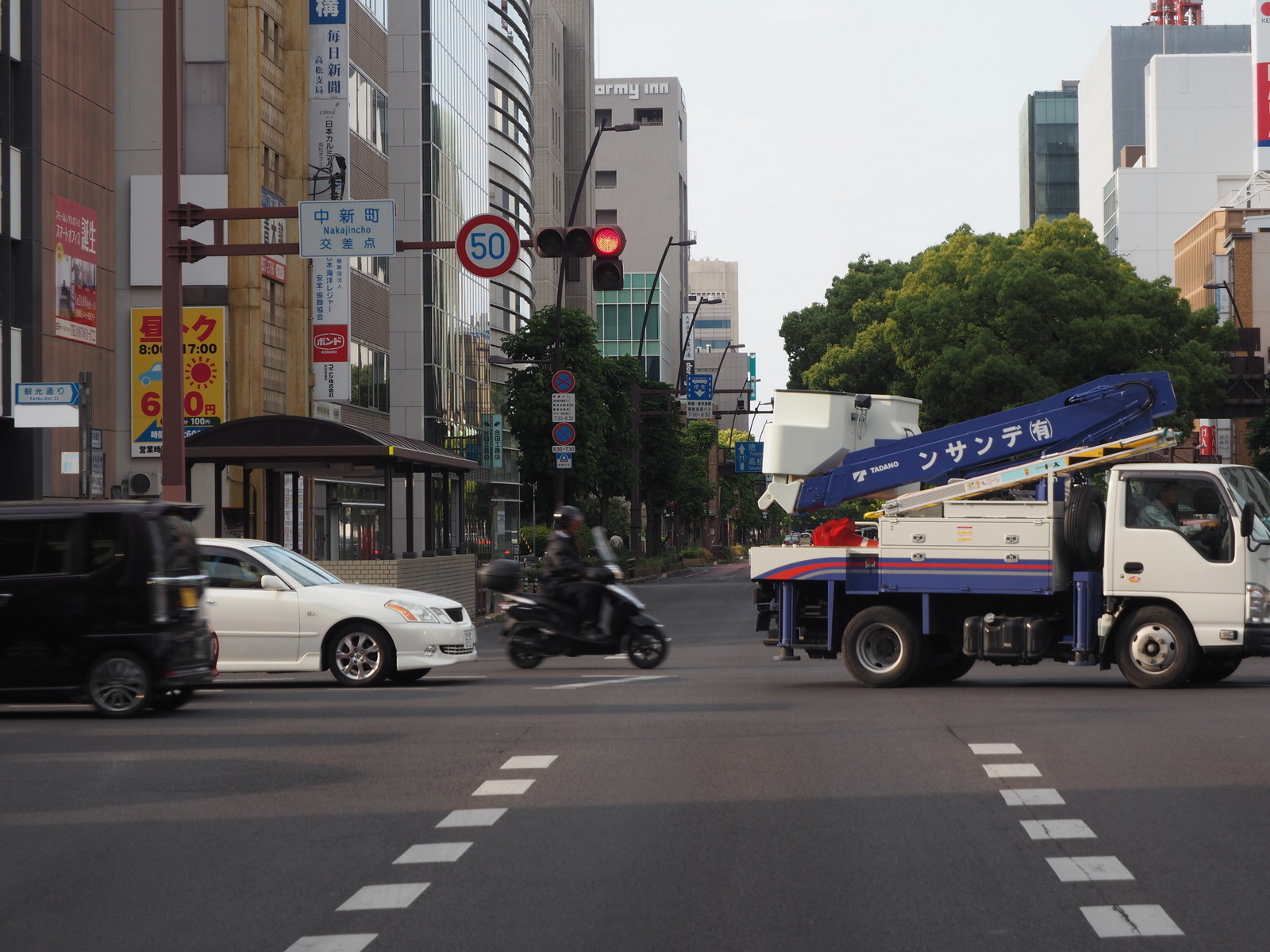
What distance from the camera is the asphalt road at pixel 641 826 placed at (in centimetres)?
666

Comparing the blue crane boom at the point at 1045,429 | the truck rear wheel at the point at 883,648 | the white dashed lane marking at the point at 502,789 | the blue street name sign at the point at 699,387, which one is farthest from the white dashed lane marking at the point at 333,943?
the blue street name sign at the point at 699,387

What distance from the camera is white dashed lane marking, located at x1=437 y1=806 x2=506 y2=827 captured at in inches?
356

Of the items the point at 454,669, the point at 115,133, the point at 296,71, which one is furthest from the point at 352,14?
the point at 454,669

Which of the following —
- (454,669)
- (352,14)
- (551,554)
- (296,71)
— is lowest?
(454,669)

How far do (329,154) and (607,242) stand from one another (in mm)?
24436

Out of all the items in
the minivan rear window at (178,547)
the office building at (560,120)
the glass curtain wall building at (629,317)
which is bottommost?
the minivan rear window at (178,547)

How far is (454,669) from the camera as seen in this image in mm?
21094

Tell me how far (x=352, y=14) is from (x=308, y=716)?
1409 inches

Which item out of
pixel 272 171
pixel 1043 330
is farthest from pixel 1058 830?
pixel 1043 330

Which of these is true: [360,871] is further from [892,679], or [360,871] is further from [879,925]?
[892,679]

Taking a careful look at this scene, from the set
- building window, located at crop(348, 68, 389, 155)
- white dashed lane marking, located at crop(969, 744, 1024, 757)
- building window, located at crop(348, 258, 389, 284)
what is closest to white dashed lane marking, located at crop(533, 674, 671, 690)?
white dashed lane marking, located at crop(969, 744, 1024, 757)

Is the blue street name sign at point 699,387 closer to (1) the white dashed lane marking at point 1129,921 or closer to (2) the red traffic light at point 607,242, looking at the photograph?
(2) the red traffic light at point 607,242

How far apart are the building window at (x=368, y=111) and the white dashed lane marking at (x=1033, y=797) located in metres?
37.6

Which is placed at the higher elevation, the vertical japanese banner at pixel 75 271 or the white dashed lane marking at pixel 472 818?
the vertical japanese banner at pixel 75 271
